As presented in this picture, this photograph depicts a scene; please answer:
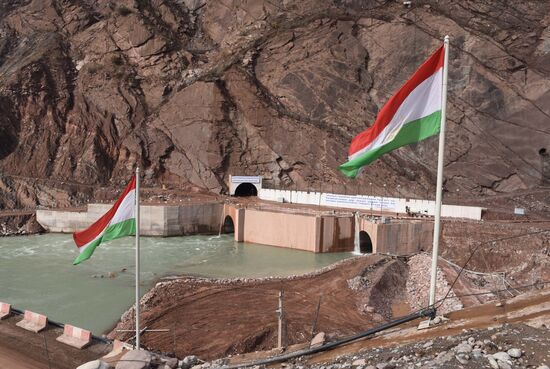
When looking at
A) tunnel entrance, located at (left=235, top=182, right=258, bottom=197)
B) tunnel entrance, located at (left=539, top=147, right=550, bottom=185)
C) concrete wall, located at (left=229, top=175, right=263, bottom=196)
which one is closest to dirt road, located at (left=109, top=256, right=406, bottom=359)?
concrete wall, located at (left=229, top=175, right=263, bottom=196)

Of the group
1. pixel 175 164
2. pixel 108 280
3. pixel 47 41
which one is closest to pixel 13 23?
pixel 47 41

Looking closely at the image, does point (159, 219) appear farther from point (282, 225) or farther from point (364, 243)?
point (364, 243)

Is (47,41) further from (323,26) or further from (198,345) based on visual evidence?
(198,345)

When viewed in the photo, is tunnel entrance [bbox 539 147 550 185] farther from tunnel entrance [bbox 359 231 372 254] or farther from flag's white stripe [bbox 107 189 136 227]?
flag's white stripe [bbox 107 189 136 227]

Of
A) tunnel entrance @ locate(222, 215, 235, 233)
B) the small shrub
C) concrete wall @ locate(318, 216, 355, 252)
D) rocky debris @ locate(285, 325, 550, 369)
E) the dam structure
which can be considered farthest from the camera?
the small shrub

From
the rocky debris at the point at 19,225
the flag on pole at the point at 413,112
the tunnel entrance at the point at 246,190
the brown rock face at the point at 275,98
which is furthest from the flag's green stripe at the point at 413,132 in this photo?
the tunnel entrance at the point at 246,190

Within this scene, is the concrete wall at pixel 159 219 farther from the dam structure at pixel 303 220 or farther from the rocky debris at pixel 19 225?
the rocky debris at pixel 19 225

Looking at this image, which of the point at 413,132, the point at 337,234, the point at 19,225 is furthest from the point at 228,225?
the point at 413,132
